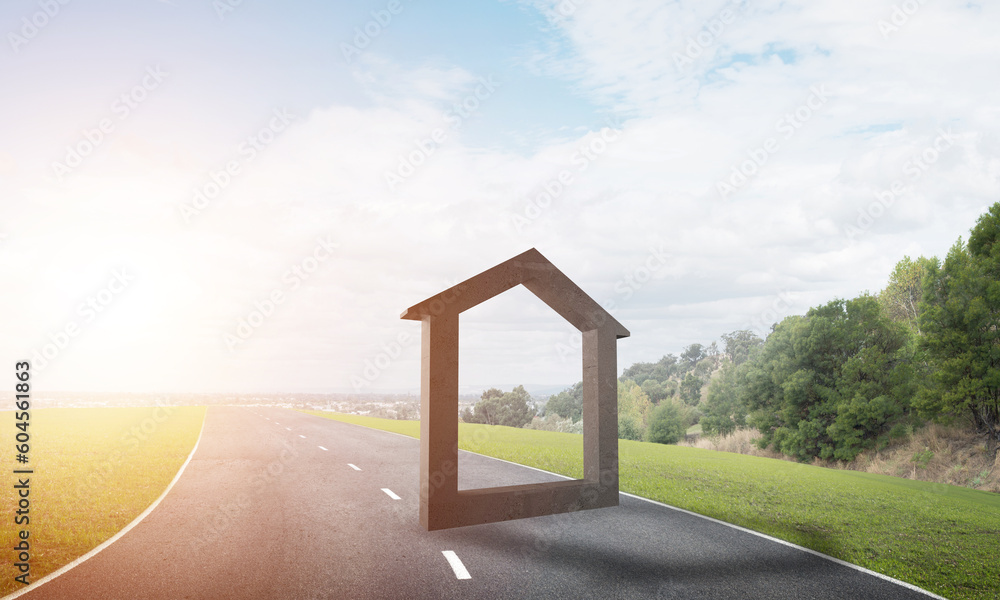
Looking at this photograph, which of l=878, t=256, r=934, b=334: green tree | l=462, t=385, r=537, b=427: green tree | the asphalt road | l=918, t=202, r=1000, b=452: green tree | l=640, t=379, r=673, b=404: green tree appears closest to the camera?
the asphalt road

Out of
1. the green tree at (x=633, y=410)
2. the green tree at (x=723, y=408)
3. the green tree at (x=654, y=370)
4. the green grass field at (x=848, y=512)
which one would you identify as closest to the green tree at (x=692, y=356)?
the green tree at (x=654, y=370)

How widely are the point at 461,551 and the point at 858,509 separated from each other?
354 inches

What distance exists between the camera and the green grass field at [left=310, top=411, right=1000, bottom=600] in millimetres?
8195

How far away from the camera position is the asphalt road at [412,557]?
6.92 metres

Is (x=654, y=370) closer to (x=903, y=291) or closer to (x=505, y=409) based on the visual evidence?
(x=505, y=409)

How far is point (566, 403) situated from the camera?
89.4m

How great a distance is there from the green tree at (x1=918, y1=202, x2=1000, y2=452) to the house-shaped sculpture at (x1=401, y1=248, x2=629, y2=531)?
89.4 feet

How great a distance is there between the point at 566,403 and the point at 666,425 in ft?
110

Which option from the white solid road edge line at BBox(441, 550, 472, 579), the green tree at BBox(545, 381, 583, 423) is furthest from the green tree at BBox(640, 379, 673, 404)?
Result: the white solid road edge line at BBox(441, 550, 472, 579)

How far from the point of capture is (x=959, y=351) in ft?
103

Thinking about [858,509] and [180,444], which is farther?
A: [180,444]

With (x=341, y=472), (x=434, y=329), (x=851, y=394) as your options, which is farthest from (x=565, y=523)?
(x=851, y=394)

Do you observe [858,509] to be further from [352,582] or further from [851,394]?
[851,394]

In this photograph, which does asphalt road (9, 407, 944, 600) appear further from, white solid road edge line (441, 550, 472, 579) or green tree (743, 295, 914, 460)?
green tree (743, 295, 914, 460)
